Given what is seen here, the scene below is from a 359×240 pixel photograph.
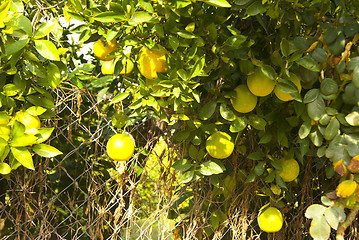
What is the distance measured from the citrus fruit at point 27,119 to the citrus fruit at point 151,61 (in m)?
0.37

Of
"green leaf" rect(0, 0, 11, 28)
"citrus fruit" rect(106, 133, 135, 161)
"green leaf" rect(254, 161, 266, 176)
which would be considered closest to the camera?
"green leaf" rect(0, 0, 11, 28)

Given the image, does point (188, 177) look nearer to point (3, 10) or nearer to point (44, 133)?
point (44, 133)

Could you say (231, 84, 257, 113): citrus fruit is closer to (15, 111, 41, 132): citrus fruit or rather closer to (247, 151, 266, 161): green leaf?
(247, 151, 266, 161): green leaf

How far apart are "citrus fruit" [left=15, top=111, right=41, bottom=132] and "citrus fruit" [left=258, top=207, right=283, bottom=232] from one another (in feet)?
2.90

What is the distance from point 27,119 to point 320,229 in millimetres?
945

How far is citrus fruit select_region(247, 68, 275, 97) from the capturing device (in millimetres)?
1236

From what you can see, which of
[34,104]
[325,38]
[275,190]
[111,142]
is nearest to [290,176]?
[275,190]

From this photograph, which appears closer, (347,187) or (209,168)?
(347,187)

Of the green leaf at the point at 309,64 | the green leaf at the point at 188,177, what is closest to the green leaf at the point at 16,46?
the green leaf at the point at 188,177

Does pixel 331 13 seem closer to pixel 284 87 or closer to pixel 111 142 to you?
pixel 284 87

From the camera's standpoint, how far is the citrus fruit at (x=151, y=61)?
119 cm

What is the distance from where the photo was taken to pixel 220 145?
4.33 ft

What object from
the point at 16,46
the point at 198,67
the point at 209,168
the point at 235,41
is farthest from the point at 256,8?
the point at 16,46

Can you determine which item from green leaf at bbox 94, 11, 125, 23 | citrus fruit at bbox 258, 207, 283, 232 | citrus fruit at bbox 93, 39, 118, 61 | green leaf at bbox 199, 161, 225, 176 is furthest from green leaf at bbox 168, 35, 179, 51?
citrus fruit at bbox 258, 207, 283, 232
